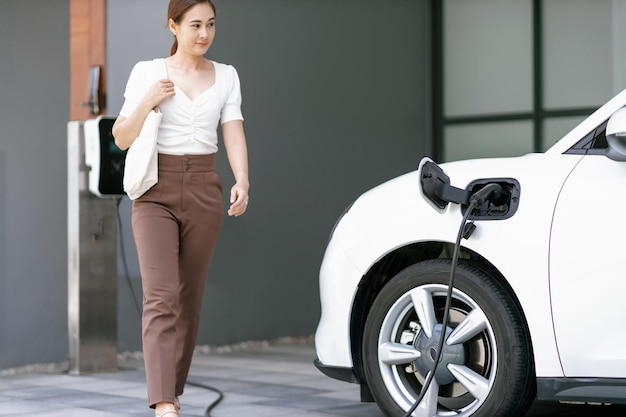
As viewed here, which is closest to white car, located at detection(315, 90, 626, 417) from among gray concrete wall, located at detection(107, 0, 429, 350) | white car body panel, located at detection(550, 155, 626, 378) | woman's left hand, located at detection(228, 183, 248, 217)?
white car body panel, located at detection(550, 155, 626, 378)

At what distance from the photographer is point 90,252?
6980mm

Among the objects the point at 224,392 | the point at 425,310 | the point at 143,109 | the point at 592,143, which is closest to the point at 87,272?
the point at 224,392

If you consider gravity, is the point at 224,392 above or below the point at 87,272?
below

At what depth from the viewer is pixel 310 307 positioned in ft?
29.9

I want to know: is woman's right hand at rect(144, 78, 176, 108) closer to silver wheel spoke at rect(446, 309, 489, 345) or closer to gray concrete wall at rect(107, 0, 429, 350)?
silver wheel spoke at rect(446, 309, 489, 345)

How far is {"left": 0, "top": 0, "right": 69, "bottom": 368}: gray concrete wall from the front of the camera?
23.3 feet

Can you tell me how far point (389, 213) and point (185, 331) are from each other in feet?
3.41

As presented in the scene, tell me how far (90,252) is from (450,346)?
3320mm

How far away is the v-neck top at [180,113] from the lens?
14.9 feet

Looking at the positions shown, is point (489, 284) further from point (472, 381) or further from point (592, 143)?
point (592, 143)

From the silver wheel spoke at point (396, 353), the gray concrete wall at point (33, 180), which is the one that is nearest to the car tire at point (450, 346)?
the silver wheel spoke at point (396, 353)

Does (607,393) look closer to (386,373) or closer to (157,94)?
(386,373)

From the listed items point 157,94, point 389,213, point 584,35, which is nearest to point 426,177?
point 389,213

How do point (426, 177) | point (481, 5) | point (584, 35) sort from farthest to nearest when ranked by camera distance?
point (481, 5)
point (584, 35)
point (426, 177)
